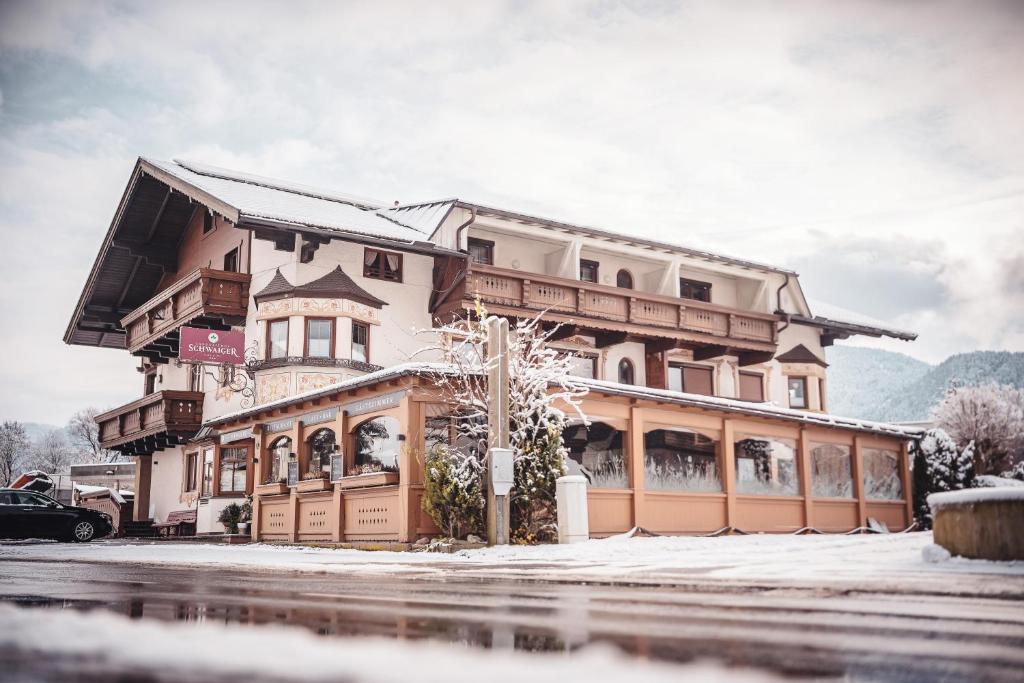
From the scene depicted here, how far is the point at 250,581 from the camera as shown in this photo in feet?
31.8

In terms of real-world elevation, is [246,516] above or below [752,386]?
→ below

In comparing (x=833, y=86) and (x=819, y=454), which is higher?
(x=833, y=86)

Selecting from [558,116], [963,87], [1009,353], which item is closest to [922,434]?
[963,87]

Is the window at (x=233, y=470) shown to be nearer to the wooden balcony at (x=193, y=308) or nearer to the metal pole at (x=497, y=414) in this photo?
the wooden balcony at (x=193, y=308)

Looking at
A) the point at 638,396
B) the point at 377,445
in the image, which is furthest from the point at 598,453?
the point at 377,445

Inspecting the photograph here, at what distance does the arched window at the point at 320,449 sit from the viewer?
2159cm

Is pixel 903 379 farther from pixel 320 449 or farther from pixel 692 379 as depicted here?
pixel 320 449

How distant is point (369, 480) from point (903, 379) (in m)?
172

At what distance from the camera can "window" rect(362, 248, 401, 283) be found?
2792cm

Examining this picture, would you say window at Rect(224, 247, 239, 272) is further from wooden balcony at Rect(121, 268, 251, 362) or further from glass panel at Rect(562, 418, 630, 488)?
glass panel at Rect(562, 418, 630, 488)

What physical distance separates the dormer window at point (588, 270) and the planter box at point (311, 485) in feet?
44.3

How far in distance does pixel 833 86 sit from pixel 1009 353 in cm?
8918

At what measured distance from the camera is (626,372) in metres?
32.0

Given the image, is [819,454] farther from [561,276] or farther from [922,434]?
[561,276]
